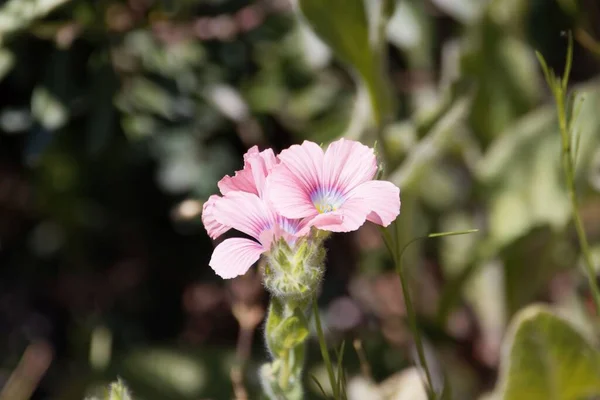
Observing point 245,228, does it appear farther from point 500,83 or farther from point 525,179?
point 500,83

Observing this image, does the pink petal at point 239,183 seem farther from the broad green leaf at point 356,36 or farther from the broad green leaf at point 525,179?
the broad green leaf at point 525,179

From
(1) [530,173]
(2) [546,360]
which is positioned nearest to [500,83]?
(1) [530,173]

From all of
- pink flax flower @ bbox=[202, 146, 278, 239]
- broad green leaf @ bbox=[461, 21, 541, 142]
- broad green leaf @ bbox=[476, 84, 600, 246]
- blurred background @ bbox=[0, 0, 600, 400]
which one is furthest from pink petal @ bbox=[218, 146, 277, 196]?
Answer: broad green leaf @ bbox=[461, 21, 541, 142]

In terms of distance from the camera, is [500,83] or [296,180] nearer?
[296,180]

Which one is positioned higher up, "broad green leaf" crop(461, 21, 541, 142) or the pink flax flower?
"broad green leaf" crop(461, 21, 541, 142)

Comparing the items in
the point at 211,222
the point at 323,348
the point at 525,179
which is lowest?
the point at 323,348

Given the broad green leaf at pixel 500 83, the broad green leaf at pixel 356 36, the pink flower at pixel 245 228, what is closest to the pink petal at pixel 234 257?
the pink flower at pixel 245 228

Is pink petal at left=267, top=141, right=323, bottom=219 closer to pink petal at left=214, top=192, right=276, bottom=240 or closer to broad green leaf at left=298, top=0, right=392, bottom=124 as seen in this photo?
pink petal at left=214, top=192, right=276, bottom=240
